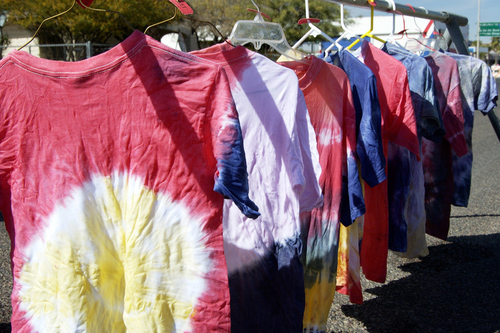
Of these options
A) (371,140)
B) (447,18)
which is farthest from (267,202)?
(447,18)

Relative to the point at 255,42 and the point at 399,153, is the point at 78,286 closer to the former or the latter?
the point at 255,42

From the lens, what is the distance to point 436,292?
10.6 ft

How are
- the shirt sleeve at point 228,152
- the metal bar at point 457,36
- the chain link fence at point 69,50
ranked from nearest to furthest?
1. the shirt sleeve at point 228,152
2. the metal bar at point 457,36
3. the chain link fence at point 69,50

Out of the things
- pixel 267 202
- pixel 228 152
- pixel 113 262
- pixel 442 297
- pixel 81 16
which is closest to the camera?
pixel 228 152

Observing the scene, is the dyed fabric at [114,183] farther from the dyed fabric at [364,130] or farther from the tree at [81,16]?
the tree at [81,16]

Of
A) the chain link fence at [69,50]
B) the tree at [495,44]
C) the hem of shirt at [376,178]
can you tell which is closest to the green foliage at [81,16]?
the chain link fence at [69,50]

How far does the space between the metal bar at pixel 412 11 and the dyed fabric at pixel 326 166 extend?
64 centimetres

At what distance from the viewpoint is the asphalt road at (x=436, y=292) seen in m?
2.79

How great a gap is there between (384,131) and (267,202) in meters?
0.97

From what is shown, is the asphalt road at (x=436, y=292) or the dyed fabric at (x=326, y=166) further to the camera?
the asphalt road at (x=436, y=292)

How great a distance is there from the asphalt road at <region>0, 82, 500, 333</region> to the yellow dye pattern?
157 cm

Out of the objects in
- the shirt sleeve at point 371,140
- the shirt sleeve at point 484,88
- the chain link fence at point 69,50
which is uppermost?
the chain link fence at point 69,50

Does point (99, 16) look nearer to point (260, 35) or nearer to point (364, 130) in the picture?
point (260, 35)

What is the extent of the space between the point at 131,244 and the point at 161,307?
0.21 meters
